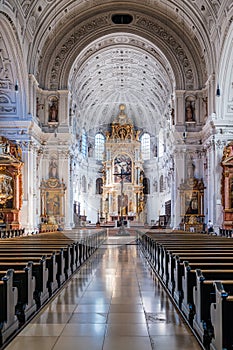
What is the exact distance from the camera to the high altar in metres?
45.2

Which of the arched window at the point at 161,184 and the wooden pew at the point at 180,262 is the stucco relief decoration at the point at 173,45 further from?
the wooden pew at the point at 180,262

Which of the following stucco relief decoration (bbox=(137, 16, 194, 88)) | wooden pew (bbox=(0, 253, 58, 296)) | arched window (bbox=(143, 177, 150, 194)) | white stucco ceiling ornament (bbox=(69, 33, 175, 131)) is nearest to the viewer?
wooden pew (bbox=(0, 253, 58, 296))

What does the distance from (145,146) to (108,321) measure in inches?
1658

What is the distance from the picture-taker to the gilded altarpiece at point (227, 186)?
23578mm

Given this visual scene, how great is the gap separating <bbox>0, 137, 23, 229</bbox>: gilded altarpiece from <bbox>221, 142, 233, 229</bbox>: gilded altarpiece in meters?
10.2

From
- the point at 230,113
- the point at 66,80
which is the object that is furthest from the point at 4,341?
the point at 66,80

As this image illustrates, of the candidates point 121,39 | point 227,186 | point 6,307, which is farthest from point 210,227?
point 6,307

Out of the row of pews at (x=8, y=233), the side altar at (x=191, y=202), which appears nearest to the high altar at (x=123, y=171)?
the side altar at (x=191, y=202)

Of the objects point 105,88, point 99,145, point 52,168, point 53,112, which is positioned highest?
point 105,88

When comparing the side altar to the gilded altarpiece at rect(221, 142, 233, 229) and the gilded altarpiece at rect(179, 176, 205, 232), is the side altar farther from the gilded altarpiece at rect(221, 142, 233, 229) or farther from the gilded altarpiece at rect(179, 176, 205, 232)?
the gilded altarpiece at rect(221, 142, 233, 229)

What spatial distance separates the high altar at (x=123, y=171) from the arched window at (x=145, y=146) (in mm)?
1133

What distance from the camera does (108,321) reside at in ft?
19.4

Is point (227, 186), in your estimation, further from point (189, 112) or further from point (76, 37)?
point (76, 37)

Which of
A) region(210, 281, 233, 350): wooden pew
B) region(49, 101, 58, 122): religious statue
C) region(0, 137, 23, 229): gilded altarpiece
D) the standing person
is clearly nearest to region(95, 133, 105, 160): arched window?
region(49, 101, 58, 122): religious statue
